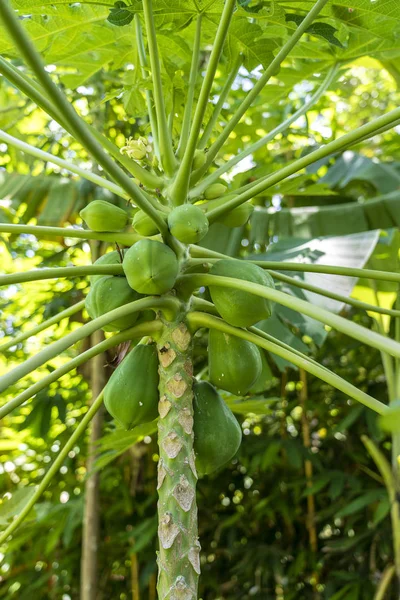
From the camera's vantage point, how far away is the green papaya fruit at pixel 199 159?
1.25m

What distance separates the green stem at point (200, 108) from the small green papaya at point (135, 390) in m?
0.31

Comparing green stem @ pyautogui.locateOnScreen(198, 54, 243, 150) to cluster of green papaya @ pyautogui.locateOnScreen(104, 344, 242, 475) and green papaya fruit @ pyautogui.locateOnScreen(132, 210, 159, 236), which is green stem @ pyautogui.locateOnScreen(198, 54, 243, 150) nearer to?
green papaya fruit @ pyautogui.locateOnScreen(132, 210, 159, 236)

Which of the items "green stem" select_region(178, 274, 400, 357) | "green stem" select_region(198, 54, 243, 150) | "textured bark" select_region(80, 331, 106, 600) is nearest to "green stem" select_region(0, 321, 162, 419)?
"green stem" select_region(178, 274, 400, 357)

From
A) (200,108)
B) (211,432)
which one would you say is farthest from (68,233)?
(211,432)

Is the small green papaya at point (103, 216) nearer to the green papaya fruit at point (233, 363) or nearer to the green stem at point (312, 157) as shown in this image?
the green stem at point (312, 157)

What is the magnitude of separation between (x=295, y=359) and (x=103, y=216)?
0.45 meters

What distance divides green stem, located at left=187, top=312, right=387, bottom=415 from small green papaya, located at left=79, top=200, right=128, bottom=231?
23cm

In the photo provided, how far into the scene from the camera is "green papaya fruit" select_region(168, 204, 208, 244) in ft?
3.44

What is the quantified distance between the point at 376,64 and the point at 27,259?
2.28 metres

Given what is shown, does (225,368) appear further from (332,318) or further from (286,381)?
(286,381)

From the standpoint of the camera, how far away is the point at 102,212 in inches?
44.3

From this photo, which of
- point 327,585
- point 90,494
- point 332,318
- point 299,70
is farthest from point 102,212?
point 327,585

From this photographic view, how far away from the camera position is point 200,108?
3.47ft

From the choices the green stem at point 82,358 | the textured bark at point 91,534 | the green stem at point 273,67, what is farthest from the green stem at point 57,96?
the textured bark at point 91,534
